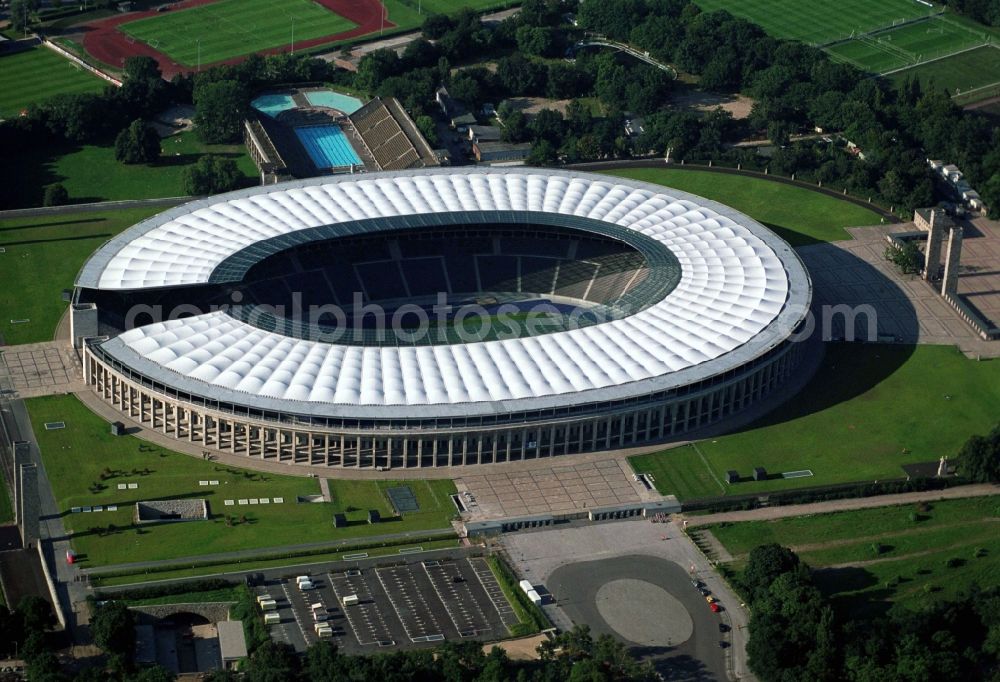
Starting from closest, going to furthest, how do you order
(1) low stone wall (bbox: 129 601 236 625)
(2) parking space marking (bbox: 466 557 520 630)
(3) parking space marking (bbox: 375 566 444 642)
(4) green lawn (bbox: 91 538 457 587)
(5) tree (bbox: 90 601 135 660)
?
(5) tree (bbox: 90 601 135 660) → (3) parking space marking (bbox: 375 566 444 642) → (1) low stone wall (bbox: 129 601 236 625) → (2) parking space marking (bbox: 466 557 520 630) → (4) green lawn (bbox: 91 538 457 587)

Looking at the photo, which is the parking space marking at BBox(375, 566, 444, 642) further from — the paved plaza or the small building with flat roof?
the small building with flat roof

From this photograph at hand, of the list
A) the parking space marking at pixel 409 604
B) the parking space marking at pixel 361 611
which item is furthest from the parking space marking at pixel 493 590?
the parking space marking at pixel 361 611

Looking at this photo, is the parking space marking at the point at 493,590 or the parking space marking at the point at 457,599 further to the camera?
the parking space marking at the point at 493,590

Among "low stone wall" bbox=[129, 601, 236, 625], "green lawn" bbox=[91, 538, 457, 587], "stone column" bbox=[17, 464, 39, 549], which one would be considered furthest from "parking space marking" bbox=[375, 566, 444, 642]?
"stone column" bbox=[17, 464, 39, 549]

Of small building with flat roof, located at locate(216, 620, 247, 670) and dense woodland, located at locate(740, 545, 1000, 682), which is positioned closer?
dense woodland, located at locate(740, 545, 1000, 682)

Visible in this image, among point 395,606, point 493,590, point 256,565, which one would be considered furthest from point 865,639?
point 256,565

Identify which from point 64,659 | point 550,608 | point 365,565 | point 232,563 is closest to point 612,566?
point 550,608

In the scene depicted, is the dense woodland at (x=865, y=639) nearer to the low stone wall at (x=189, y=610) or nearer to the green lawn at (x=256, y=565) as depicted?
the green lawn at (x=256, y=565)

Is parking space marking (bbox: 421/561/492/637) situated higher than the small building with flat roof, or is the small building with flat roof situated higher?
the small building with flat roof

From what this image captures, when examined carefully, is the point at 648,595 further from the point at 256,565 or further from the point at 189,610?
the point at 189,610
